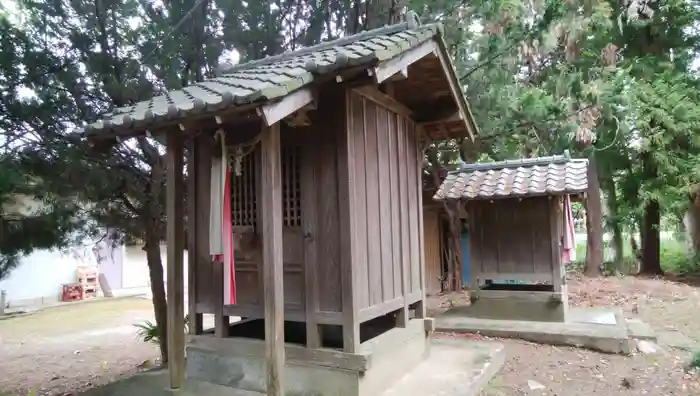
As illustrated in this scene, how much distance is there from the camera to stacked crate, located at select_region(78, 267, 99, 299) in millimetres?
22359

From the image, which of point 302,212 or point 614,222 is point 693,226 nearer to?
point 614,222

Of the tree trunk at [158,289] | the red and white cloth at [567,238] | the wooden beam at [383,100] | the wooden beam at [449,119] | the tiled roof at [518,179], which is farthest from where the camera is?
the red and white cloth at [567,238]

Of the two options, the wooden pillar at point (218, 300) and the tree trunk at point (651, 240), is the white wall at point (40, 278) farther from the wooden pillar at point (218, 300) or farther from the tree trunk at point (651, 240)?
the tree trunk at point (651, 240)

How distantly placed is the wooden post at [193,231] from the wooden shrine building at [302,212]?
0.05 feet

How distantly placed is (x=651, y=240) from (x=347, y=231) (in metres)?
17.6

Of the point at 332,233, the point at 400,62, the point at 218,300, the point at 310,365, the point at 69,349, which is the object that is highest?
the point at 400,62

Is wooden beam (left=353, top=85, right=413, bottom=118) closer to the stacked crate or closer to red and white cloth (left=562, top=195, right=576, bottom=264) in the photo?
red and white cloth (left=562, top=195, right=576, bottom=264)

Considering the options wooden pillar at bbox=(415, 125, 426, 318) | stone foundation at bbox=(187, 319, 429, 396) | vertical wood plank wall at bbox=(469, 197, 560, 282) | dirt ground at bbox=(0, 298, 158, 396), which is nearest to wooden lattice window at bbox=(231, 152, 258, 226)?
stone foundation at bbox=(187, 319, 429, 396)

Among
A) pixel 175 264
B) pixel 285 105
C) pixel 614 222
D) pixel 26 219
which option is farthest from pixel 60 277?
pixel 614 222

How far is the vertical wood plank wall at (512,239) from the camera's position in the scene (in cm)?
966

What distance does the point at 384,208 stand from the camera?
6207 millimetres

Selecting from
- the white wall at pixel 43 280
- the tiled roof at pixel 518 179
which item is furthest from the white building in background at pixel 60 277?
the tiled roof at pixel 518 179

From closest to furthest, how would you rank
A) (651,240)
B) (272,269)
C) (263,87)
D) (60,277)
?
(263,87) → (272,269) → (651,240) → (60,277)

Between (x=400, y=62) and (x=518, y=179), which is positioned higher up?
(x=400, y=62)
